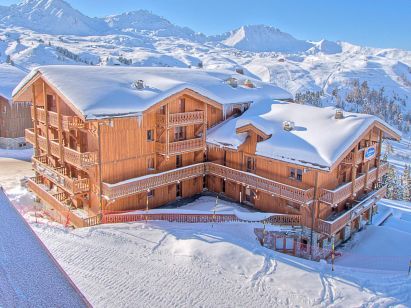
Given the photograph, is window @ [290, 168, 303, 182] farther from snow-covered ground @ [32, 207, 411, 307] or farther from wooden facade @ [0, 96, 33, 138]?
wooden facade @ [0, 96, 33, 138]

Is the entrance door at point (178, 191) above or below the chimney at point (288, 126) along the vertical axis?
below

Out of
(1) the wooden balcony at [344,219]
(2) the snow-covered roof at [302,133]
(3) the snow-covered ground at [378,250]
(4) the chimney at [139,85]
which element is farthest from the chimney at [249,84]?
(3) the snow-covered ground at [378,250]

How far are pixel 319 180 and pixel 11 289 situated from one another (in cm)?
2016

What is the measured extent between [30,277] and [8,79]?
48988 millimetres

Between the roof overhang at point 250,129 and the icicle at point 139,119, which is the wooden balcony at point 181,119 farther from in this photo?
the roof overhang at point 250,129

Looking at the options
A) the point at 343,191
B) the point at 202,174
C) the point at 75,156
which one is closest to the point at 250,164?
the point at 202,174

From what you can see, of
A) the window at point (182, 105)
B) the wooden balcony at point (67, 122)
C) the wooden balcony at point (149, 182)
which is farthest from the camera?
the window at point (182, 105)

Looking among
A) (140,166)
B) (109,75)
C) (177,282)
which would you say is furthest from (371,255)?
(109,75)

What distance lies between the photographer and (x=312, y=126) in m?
26.6

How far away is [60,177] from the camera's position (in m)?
25.8

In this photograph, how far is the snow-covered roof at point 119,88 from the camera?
74.9 feet

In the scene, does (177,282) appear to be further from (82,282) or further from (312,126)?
(312,126)

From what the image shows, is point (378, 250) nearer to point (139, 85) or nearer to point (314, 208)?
point (314, 208)

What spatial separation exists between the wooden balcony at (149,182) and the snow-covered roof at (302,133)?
2.74 metres
